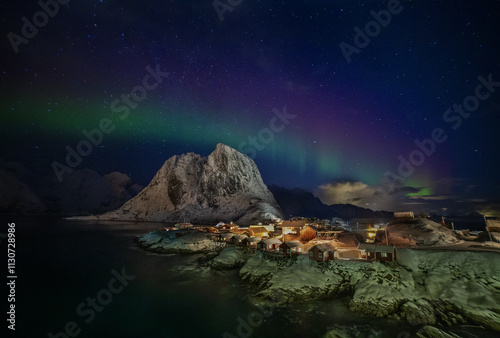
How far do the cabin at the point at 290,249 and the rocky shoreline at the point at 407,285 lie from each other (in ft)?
6.38

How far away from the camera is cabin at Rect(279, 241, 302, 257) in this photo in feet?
122

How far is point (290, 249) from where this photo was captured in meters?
37.2

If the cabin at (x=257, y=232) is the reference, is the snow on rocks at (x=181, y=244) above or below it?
below

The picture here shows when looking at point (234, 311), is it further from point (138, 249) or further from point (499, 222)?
point (499, 222)

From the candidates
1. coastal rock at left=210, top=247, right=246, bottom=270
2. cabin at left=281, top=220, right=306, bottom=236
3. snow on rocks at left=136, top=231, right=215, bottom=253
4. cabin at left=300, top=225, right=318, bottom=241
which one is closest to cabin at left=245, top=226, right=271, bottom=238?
cabin at left=281, top=220, right=306, bottom=236

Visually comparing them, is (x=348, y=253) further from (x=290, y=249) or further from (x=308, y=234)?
(x=308, y=234)

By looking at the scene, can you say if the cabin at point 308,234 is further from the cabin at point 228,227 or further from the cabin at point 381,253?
the cabin at point 228,227

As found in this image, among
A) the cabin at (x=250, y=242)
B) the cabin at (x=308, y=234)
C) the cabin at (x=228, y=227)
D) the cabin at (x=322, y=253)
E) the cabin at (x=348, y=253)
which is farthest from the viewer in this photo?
the cabin at (x=228, y=227)

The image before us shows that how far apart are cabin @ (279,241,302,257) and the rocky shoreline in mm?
1944

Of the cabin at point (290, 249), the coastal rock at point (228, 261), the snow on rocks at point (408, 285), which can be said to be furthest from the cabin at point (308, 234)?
the snow on rocks at point (408, 285)

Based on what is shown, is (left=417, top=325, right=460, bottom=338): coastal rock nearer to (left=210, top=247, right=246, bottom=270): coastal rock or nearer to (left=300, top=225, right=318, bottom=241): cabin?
(left=210, top=247, right=246, bottom=270): coastal rock

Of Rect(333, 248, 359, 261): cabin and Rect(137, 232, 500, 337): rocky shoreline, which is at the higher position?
Rect(333, 248, 359, 261): cabin

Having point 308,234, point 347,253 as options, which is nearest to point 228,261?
point 308,234

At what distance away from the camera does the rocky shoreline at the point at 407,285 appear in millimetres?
21688
